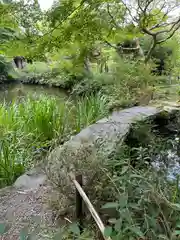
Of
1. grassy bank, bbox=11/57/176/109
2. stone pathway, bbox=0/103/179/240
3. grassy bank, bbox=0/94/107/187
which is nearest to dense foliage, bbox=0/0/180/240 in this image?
grassy bank, bbox=0/94/107/187

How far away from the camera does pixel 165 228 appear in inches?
46.6

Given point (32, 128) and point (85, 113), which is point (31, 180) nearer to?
point (32, 128)

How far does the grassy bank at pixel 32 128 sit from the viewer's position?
9.00ft

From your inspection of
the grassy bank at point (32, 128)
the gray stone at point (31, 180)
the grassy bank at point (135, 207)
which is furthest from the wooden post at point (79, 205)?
the grassy bank at point (32, 128)

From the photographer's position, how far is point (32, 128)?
12.4 ft

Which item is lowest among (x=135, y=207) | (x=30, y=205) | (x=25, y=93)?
(x=30, y=205)

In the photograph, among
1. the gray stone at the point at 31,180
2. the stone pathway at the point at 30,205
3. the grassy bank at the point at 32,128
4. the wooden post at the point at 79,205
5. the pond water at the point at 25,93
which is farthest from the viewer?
the pond water at the point at 25,93

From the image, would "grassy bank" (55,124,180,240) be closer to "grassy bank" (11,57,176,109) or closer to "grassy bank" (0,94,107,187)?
"grassy bank" (0,94,107,187)

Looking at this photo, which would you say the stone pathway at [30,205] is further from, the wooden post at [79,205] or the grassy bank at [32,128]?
the grassy bank at [32,128]

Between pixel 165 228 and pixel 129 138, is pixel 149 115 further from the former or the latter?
pixel 165 228

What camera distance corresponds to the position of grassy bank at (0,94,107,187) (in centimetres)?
274

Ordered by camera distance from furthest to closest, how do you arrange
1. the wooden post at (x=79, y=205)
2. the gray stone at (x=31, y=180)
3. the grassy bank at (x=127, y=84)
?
the grassy bank at (x=127, y=84) < the gray stone at (x=31, y=180) < the wooden post at (x=79, y=205)

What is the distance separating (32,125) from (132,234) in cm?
290

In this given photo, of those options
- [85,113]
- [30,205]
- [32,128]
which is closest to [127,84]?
[85,113]
